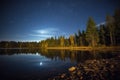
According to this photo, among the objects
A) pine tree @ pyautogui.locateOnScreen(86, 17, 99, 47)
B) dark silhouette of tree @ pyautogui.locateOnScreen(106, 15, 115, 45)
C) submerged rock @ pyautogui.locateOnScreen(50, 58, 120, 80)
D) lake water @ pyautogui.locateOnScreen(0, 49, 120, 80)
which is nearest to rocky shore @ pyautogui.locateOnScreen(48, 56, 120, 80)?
submerged rock @ pyautogui.locateOnScreen(50, 58, 120, 80)

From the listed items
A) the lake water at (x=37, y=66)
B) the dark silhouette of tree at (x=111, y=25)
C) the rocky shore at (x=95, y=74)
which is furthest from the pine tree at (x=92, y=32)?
the rocky shore at (x=95, y=74)

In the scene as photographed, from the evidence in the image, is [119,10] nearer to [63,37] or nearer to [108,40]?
[108,40]

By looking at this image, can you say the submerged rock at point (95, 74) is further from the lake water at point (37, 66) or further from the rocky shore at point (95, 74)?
the lake water at point (37, 66)

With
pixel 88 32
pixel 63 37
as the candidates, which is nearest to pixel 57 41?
pixel 63 37

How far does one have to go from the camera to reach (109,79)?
10.9m

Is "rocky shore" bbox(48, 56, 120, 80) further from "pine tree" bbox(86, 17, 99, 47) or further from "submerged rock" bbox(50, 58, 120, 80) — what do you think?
"pine tree" bbox(86, 17, 99, 47)

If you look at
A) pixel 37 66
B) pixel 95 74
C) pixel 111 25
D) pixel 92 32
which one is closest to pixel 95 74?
pixel 95 74

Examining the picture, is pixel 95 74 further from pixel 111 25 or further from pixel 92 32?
pixel 92 32

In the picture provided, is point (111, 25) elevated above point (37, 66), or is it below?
above

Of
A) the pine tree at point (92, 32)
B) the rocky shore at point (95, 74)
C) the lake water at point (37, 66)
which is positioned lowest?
the lake water at point (37, 66)

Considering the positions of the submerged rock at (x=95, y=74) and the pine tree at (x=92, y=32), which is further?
the pine tree at (x=92, y=32)

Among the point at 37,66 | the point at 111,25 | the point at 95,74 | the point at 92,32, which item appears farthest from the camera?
the point at 92,32

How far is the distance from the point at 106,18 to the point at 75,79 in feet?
183

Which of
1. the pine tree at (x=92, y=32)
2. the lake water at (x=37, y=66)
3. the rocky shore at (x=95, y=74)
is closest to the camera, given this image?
the rocky shore at (x=95, y=74)
